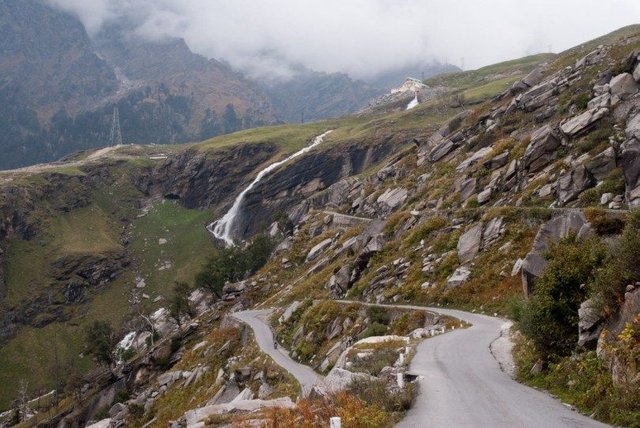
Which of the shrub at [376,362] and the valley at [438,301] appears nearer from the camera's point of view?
the valley at [438,301]

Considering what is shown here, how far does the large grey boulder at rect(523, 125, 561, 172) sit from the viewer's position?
4303 centimetres

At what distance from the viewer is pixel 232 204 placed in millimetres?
181500

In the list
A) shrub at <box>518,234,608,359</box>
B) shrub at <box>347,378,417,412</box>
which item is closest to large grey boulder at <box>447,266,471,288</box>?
shrub at <box>518,234,608,359</box>

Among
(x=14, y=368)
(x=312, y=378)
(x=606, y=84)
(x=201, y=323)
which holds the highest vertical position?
(x=606, y=84)

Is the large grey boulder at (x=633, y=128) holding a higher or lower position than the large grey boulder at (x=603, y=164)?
higher

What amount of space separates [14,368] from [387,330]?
12607cm

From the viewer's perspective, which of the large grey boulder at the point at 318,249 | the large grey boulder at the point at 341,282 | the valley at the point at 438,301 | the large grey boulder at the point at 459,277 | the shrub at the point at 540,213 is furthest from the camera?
the large grey boulder at the point at 318,249

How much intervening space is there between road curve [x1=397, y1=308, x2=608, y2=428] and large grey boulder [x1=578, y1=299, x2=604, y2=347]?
1879 millimetres

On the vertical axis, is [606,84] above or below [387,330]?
above

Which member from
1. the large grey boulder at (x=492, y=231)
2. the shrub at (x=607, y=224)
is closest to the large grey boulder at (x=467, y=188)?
the large grey boulder at (x=492, y=231)

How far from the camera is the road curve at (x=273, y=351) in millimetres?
28984

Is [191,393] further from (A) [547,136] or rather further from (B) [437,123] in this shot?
(B) [437,123]

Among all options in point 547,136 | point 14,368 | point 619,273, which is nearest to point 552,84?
point 547,136

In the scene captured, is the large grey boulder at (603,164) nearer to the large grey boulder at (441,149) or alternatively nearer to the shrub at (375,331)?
the shrub at (375,331)
